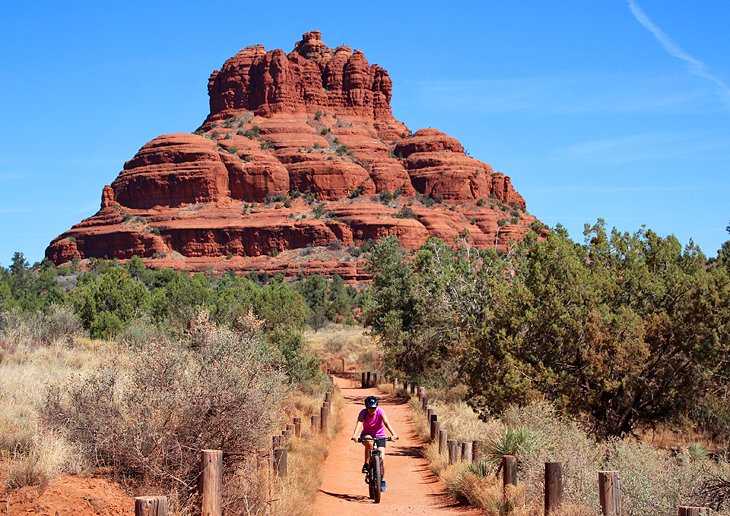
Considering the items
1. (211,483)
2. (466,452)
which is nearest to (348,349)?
(466,452)

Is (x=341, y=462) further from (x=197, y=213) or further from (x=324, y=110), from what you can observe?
(x=324, y=110)

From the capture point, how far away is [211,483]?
9094 mm

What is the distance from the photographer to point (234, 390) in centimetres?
1072

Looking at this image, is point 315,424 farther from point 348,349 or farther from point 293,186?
point 293,186

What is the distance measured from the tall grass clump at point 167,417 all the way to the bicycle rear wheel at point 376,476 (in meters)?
2.51

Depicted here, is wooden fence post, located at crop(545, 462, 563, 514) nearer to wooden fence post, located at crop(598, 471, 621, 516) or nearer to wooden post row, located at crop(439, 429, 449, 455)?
wooden fence post, located at crop(598, 471, 621, 516)

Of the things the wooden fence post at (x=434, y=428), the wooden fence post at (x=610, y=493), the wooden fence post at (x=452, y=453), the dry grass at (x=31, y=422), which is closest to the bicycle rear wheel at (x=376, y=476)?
the wooden fence post at (x=452, y=453)

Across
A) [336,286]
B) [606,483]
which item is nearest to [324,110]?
[336,286]

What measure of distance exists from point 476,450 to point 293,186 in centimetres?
12117

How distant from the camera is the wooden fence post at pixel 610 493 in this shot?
9703 mm

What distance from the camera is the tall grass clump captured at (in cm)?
996

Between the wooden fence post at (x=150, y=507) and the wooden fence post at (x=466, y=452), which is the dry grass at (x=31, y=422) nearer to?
the wooden fence post at (x=150, y=507)

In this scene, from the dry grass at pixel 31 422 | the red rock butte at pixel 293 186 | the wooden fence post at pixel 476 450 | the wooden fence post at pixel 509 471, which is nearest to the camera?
the dry grass at pixel 31 422

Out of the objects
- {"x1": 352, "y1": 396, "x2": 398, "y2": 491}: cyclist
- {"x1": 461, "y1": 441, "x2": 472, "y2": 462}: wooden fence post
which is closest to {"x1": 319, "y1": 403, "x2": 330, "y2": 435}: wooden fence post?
{"x1": 461, "y1": 441, "x2": 472, "y2": 462}: wooden fence post
